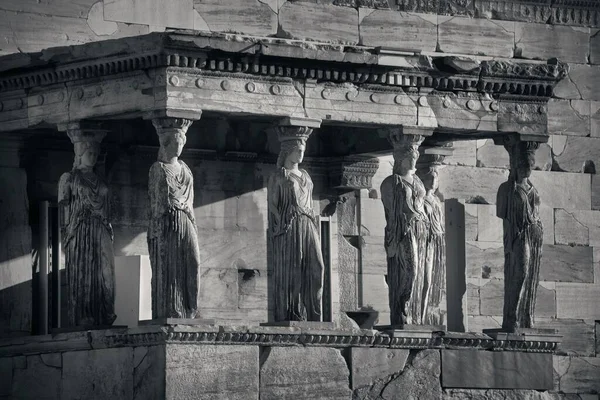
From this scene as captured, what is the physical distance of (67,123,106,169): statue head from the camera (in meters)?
21.6

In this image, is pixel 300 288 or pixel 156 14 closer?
pixel 300 288

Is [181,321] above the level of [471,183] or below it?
below

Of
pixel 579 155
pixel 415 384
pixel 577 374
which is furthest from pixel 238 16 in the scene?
pixel 577 374

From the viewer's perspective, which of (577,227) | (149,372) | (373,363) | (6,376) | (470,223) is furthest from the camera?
(577,227)

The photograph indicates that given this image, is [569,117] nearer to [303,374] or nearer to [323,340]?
[323,340]

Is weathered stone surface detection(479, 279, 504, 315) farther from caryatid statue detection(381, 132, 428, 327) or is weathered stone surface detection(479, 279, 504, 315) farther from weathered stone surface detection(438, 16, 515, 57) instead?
caryatid statue detection(381, 132, 428, 327)

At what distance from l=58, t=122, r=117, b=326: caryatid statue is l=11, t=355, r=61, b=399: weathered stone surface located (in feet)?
1.78

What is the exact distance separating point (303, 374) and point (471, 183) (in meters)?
4.92

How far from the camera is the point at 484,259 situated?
25.4 m

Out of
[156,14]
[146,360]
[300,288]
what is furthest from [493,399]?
[156,14]

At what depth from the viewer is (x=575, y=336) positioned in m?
25.7

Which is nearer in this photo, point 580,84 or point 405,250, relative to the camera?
point 405,250

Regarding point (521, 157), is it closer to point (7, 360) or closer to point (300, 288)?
point (300, 288)

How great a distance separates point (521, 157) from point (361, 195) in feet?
7.90
